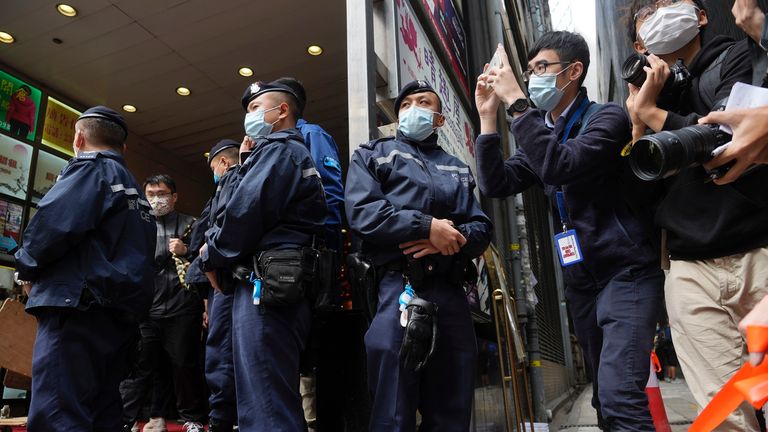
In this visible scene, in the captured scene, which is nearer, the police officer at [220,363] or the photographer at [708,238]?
the photographer at [708,238]

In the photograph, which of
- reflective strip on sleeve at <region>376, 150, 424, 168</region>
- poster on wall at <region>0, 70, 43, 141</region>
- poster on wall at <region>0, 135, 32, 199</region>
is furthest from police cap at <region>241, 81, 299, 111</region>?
poster on wall at <region>0, 70, 43, 141</region>

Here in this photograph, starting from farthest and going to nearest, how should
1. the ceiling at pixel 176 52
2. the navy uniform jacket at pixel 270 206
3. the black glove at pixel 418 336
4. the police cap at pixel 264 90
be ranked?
the ceiling at pixel 176 52
the police cap at pixel 264 90
the navy uniform jacket at pixel 270 206
the black glove at pixel 418 336

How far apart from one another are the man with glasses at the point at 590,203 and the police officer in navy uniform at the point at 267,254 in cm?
89

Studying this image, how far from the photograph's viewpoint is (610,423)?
2.02m

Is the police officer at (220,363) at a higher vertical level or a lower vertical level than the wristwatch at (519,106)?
lower

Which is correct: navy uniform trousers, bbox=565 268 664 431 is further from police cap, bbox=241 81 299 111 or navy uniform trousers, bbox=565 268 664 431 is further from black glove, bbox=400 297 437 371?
police cap, bbox=241 81 299 111

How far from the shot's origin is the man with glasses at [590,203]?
6.70 feet

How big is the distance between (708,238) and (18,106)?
25.3 ft

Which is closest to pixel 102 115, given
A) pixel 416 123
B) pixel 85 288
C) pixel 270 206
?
pixel 85 288

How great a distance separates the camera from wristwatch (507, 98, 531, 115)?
2.40 meters

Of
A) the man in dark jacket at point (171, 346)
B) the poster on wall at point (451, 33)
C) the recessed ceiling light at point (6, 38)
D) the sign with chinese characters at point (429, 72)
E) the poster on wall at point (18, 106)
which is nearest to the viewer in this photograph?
the sign with chinese characters at point (429, 72)

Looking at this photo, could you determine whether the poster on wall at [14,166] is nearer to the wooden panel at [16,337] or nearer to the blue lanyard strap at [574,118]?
the wooden panel at [16,337]

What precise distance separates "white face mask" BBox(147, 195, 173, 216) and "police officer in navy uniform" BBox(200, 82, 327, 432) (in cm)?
234

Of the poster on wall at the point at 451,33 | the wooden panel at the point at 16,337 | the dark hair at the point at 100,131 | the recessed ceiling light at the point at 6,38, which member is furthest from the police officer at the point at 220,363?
the recessed ceiling light at the point at 6,38
